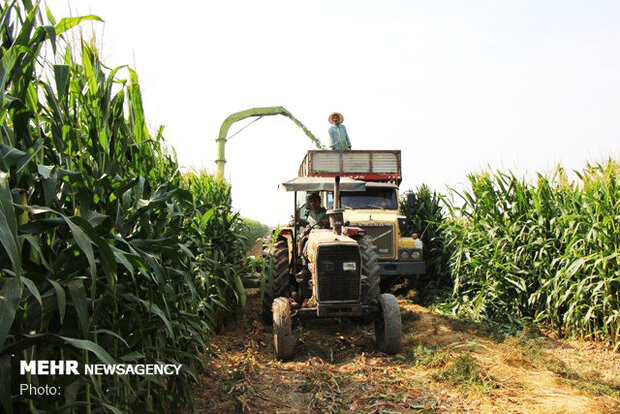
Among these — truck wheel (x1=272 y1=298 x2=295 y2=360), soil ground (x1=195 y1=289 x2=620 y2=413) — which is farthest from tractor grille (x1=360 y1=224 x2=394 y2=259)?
truck wheel (x1=272 y1=298 x2=295 y2=360)

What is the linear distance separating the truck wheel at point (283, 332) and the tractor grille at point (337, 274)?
51 cm

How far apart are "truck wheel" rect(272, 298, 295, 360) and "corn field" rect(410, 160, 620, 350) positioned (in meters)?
3.47

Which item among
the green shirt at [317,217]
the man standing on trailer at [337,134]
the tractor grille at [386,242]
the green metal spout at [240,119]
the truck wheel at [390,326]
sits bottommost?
the truck wheel at [390,326]

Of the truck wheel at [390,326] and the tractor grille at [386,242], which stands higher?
the tractor grille at [386,242]

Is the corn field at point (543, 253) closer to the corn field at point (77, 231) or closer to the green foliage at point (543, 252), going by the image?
the green foliage at point (543, 252)

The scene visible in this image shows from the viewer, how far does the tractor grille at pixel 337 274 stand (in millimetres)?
6020

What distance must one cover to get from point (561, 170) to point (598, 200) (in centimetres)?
127

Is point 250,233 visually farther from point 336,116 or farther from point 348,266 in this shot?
point 348,266

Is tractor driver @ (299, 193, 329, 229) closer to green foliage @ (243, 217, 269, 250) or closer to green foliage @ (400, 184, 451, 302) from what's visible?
green foliage @ (243, 217, 269, 250)

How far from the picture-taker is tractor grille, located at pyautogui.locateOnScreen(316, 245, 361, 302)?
6.02m

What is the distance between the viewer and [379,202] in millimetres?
9891

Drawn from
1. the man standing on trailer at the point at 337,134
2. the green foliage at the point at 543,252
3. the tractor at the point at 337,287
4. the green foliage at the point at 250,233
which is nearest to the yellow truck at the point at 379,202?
the green foliage at the point at 543,252

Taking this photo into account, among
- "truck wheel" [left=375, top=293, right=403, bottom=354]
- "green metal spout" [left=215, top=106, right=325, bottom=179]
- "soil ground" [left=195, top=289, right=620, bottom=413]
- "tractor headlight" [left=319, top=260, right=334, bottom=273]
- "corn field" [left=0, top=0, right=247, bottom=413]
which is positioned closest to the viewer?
"corn field" [left=0, top=0, right=247, bottom=413]

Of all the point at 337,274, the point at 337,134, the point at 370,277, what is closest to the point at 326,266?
the point at 337,274
